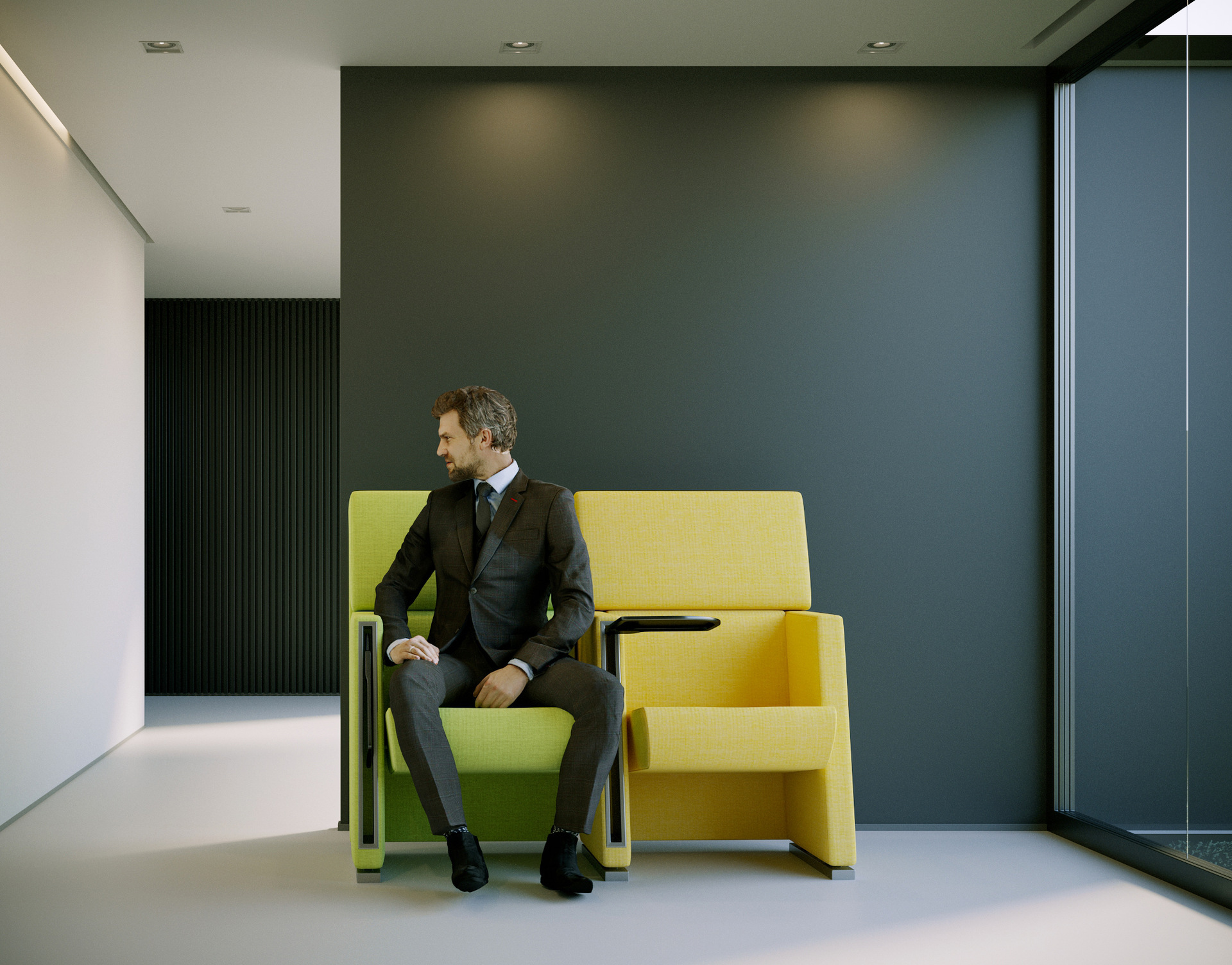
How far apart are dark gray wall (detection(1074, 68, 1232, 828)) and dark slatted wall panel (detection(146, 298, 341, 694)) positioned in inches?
220

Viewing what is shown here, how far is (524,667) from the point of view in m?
3.16

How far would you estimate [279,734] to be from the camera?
6.15m

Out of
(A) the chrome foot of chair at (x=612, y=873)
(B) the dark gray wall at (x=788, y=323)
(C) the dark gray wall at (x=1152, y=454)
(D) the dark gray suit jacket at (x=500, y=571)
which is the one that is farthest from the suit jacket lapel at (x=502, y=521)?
(C) the dark gray wall at (x=1152, y=454)

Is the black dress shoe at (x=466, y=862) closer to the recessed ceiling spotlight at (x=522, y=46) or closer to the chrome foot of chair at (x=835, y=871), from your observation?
the chrome foot of chair at (x=835, y=871)

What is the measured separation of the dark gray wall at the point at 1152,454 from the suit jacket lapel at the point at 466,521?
6.83ft

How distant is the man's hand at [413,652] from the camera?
122 inches

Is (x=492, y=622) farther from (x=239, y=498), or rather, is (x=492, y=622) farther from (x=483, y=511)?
→ (x=239, y=498)

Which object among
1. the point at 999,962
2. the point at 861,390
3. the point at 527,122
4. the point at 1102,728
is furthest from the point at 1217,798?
the point at 527,122

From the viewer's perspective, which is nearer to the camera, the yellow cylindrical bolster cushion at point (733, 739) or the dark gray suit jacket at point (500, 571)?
the yellow cylindrical bolster cushion at point (733, 739)

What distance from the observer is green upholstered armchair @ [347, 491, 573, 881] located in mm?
2998

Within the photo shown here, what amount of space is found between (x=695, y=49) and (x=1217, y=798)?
2.86 m

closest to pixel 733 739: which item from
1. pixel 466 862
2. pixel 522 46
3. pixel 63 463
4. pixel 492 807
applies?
pixel 466 862

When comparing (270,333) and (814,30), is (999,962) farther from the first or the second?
(270,333)

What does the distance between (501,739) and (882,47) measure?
268 cm
